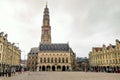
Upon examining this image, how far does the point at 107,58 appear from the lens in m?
93.9

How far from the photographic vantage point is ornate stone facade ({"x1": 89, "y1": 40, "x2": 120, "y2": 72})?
86750mm

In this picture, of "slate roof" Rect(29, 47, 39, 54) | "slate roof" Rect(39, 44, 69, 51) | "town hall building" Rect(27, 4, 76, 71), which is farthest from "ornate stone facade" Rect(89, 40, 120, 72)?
"slate roof" Rect(29, 47, 39, 54)

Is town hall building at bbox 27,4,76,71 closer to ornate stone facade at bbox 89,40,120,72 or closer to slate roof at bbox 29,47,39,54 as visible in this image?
ornate stone facade at bbox 89,40,120,72

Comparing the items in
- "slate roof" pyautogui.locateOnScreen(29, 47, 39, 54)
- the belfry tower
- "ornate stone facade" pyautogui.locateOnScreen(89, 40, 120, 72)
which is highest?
the belfry tower

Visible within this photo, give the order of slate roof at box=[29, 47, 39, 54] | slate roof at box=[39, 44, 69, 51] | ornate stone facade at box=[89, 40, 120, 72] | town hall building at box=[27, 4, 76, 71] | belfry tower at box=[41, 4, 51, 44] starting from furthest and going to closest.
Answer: slate roof at box=[29, 47, 39, 54], belfry tower at box=[41, 4, 51, 44], slate roof at box=[39, 44, 69, 51], town hall building at box=[27, 4, 76, 71], ornate stone facade at box=[89, 40, 120, 72]

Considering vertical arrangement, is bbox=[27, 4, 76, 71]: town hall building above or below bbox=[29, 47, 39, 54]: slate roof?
below

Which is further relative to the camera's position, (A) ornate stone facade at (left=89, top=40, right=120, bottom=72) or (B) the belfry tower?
(B) the belfry tower

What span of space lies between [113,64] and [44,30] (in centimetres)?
6892

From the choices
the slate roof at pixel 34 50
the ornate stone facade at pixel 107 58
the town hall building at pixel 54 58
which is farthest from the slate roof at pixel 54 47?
the slate roof at pixel 34 50

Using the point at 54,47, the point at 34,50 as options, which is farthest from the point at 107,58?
the point at 34,50

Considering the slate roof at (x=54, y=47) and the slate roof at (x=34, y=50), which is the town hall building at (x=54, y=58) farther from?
the slate roof at (x=34, y=50)

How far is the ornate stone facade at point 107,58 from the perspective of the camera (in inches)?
3415

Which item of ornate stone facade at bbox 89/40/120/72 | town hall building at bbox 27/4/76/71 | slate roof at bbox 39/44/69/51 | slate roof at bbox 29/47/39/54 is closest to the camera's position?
ornate stone facade at bbox 89/40/120/72

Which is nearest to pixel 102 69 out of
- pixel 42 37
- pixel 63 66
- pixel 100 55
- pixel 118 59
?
pixel 100 55
